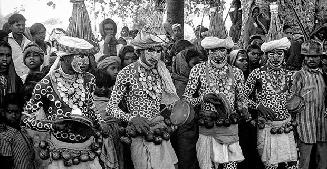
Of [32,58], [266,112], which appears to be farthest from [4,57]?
[266,112]

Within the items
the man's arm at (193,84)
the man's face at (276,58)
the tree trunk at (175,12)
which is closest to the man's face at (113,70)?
the man's arm at (193,84)

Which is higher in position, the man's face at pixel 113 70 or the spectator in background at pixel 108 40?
the spectator in background at pixel 108 40

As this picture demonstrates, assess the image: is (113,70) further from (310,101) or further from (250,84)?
(310,101)

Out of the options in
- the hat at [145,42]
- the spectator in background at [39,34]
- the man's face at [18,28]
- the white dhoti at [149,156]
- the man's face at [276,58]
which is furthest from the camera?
the spectator in background at [39,34]

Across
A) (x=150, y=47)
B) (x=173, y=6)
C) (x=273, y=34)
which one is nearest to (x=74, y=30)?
(x=150, y=47)

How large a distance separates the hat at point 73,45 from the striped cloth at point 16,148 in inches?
39.6

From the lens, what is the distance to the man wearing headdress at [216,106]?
6383 millimetres

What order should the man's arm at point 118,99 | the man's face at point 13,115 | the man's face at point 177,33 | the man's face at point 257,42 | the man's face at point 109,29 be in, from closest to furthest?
1. the man's face at point 13,115
2. the man's arm at point 118,99
3. the man's face at point 257,42
4. the man's face at point 109,29
5. the man's face at point 177,33

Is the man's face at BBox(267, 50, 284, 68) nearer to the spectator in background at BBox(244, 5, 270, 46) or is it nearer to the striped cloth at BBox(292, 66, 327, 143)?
the striped cloth at BBox(292, 66, 327, 143)

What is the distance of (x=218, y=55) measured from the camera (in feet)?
21.1

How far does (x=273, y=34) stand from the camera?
7215 mm

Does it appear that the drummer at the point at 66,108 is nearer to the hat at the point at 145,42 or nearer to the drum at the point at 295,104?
the hat at the point at 145,42

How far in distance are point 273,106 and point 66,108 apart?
9.40 ft

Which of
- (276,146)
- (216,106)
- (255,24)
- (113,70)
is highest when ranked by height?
(255,24)
